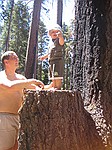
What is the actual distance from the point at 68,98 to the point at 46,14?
16.1 m

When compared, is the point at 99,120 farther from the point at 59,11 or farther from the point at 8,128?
the point at 59,11

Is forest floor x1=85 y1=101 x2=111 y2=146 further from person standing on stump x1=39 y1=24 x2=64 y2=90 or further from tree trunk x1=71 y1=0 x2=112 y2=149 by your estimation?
person standing on stump x1=39 y1=24 x2=64 y2=90

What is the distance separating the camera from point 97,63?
1677 mm

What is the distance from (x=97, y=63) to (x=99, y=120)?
372mm

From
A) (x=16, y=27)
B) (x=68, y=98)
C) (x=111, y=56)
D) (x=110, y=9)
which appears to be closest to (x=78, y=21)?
(x=110, y=9)

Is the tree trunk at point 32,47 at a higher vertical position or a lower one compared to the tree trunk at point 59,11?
lower

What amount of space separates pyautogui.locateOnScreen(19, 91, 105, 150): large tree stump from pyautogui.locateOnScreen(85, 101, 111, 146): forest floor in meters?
0.03

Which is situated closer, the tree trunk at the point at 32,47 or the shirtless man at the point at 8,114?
the shirtless man at the point at 8,114

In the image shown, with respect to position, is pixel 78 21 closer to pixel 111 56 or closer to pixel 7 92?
pixel 111 56

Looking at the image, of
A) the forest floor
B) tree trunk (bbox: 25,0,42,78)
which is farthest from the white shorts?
tree trunk (bbox: 25,0,42,78)

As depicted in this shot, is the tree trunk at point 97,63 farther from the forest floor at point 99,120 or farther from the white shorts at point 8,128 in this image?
the white shorts at point 8,128

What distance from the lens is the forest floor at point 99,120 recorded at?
1.56 m

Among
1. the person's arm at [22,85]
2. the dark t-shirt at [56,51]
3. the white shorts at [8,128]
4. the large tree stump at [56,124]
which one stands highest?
the dark t-shirt at [56,51]

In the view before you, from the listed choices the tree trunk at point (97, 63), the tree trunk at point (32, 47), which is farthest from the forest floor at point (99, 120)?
the tree trunk at point (32, 47)
